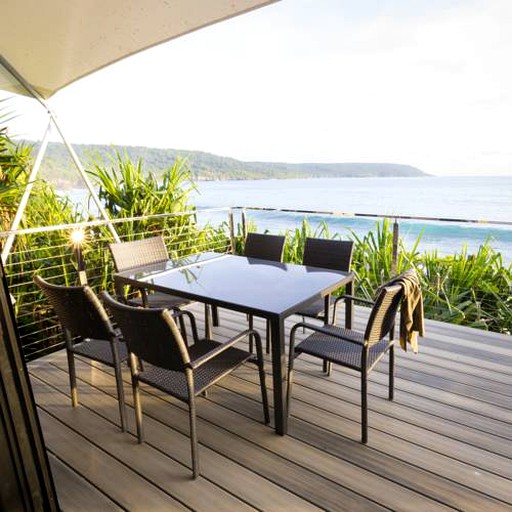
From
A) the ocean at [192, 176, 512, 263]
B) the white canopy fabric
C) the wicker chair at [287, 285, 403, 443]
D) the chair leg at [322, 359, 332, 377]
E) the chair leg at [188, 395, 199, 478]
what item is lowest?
the ocean at [192, 176, 512, 263]

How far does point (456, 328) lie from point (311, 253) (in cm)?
147

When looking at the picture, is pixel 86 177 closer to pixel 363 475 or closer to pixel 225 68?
pixel 363 475

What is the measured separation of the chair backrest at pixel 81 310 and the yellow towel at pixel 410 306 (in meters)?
1.44

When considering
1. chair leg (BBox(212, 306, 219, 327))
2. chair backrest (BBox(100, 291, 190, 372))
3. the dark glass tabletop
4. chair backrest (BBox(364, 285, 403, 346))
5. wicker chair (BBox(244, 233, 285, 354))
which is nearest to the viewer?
chair backrest (BBox(100, 291, 190, 372))

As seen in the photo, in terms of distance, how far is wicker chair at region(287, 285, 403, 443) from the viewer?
171 cm

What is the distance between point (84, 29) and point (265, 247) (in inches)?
81.4

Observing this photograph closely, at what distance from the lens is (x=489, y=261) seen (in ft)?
12.5

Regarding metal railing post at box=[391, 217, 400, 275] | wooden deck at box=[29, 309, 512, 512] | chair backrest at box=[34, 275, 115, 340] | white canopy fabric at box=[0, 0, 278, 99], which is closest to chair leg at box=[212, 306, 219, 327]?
wooden deck at box=[29, 309, 512, 512]

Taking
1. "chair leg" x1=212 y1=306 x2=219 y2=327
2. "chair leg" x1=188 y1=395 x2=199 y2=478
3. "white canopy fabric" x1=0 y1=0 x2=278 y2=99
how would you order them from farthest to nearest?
"chair leg" x1=212 y1=306 x2=219 y2=327
"white canopy fabric" x1=0 y1=0 x2=278 y2=99
"chair leg" x1=188 y1=395 x2=199 y2=478

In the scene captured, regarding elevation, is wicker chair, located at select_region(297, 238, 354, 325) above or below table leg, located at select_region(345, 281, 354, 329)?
above

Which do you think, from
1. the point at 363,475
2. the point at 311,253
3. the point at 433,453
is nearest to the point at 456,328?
the point at 311,253

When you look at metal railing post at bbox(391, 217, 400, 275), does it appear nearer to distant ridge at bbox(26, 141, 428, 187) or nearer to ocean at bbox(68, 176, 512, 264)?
distant ridge at bbox(26, 141, 428, 187)

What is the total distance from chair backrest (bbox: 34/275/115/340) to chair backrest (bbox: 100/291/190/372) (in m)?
0.17

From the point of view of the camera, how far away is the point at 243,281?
2225 millimetres
